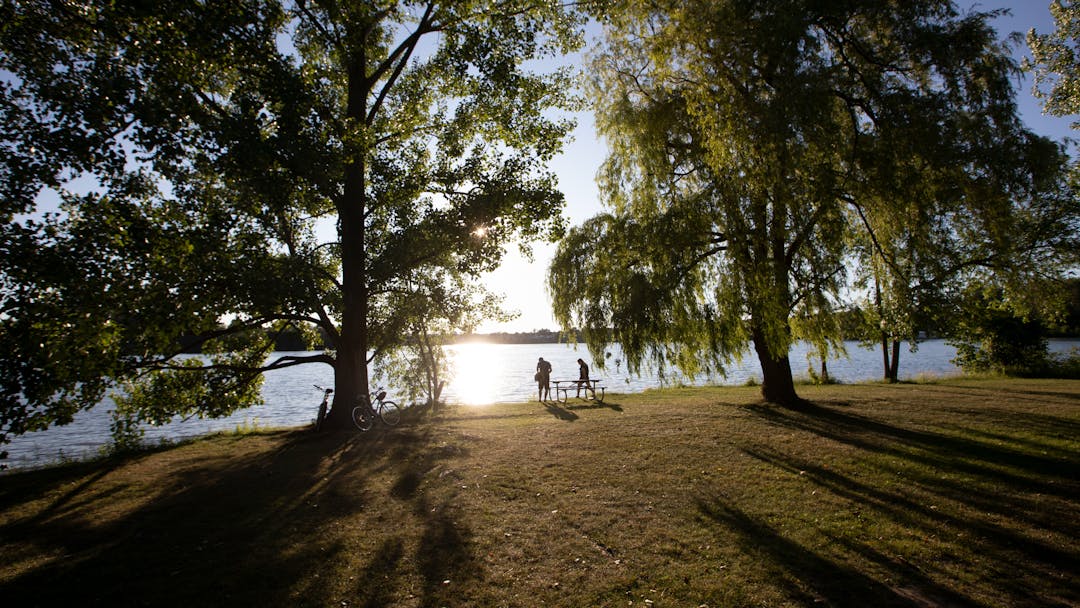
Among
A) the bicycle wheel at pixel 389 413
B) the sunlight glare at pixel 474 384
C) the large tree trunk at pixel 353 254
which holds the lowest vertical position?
the sunlight glare at pixel 474 384

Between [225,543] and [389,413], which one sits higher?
[389,413]

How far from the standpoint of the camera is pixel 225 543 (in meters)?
6.02

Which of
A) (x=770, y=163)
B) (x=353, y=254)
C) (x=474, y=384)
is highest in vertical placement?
(x=770, y=163)

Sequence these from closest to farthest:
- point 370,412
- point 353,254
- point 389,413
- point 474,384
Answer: point 353,254, point 370,412, point 389,413, point 474,384

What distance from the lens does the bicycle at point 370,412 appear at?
44.2 feet

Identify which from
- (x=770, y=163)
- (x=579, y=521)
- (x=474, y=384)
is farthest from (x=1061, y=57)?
(x=474, y=384)

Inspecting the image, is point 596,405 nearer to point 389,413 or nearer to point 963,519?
point 389,413

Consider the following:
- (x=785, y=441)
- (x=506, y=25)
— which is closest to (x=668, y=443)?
(x=785, y=441)

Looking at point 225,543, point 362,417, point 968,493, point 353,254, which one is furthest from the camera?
point 362,417

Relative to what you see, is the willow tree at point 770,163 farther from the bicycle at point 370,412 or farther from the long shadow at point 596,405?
the bicycle at point 370,412

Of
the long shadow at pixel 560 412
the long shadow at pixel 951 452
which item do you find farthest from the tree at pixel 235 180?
the long shadow at pixel 951 452

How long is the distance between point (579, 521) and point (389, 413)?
10.3 metres

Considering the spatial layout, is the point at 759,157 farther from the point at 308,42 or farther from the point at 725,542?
the point at 308,42

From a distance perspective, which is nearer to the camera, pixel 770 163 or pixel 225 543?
pixel 225 543
